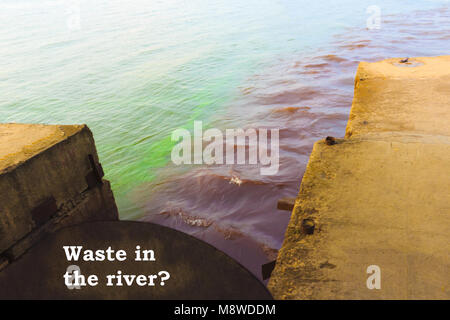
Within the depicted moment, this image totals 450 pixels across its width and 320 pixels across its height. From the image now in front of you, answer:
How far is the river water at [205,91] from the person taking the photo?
435 cm

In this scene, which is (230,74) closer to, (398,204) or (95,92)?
(95,92)

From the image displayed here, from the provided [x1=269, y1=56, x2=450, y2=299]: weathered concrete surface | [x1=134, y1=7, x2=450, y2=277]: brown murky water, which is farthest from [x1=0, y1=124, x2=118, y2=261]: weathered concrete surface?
[x1=134, y1=7, x2=450, y2=277]: brown murky water

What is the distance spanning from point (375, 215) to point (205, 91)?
304 inches

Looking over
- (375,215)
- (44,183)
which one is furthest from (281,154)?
(44,183)

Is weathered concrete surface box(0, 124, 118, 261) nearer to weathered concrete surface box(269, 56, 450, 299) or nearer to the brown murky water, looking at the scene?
weathered concrete surface box(269, 56, 450, 299)

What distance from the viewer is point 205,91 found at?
932cm

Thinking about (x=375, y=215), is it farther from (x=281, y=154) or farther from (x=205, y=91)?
(x=205, y=91)

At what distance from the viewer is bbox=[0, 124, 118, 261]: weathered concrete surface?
1.92 metres

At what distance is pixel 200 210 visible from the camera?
13.9ft

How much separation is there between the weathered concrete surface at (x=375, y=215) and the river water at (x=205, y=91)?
1.28 meters

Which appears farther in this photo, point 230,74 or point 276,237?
point 230,74

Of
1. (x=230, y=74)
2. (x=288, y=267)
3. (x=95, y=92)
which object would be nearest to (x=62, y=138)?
(x=288, y=267)

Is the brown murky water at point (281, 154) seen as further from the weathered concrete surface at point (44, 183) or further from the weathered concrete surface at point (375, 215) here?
the weathered concrete surface at point (44, 183)

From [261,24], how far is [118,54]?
9491 millimetres
